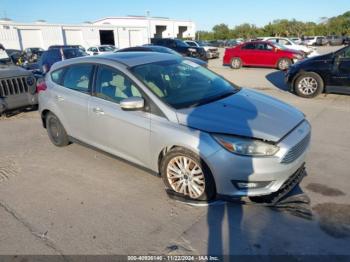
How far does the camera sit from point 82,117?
14.7 feet

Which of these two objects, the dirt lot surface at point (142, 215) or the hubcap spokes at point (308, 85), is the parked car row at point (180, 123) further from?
the hubcap spokes at point (308, 85)

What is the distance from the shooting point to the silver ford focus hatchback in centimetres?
313

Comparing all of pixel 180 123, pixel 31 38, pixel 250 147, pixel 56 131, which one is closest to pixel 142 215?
pixel 180 123

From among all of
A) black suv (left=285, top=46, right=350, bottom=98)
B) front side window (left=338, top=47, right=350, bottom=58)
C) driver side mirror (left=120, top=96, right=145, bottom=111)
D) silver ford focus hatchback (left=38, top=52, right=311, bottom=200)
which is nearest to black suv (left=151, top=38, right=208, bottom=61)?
black suv (left=285, top=46, right=350, bottom=98)

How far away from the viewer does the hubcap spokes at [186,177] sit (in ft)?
11.1

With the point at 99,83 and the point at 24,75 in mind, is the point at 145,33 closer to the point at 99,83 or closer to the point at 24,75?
the point at 24,75

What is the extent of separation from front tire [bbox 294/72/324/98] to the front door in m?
6.57

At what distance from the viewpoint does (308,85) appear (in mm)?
8797

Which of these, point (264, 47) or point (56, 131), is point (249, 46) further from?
point (56, 131)

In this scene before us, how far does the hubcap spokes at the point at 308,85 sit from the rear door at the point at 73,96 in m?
6.61

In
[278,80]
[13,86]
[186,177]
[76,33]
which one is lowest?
[278,80]

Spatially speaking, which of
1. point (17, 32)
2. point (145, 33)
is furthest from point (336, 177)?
point (145, 33)

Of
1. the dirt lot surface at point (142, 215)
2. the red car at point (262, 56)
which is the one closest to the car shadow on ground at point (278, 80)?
the red car at point (262, 56)

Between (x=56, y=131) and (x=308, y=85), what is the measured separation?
6906 millimetres
